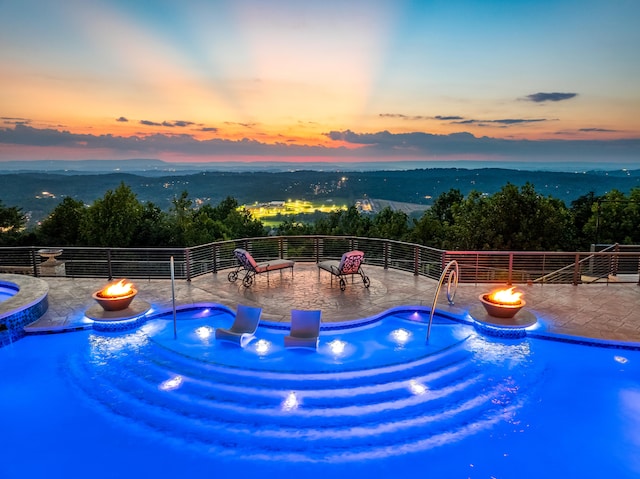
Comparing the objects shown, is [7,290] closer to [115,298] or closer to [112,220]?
[115,298]

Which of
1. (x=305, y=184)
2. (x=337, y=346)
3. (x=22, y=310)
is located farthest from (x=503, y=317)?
(x=305, y=184)

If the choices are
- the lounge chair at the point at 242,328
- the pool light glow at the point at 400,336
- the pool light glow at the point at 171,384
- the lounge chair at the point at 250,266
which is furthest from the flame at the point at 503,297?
the pool light glow at the point at 171,384

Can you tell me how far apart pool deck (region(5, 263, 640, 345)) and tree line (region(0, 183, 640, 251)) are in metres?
17.0

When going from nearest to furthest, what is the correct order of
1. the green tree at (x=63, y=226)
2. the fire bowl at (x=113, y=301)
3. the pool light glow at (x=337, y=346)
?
the pool light glow at (x=337, y=346), the fire bowl at (x=113, y=301), the green tree at (x=63, y=226)

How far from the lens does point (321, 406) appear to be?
19.5 feet

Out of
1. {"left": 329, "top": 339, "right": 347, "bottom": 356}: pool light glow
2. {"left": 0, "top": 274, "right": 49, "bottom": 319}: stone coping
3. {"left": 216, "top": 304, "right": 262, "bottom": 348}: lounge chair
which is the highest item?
{"left": 0, "top": 274, "right": 49, "bottom": 319}: stone coping

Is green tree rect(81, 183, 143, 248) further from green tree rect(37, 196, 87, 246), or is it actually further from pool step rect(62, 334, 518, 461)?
pool step rect(62, 334, 518, 461)

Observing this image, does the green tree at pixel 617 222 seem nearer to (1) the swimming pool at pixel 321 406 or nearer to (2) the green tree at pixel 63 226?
(1) the swimming pool at pixel 321 406

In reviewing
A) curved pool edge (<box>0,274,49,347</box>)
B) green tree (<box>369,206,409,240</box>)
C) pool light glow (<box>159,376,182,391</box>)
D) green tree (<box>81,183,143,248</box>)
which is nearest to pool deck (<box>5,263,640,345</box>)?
curved pool edge (<box>0,274,49,347</box>)

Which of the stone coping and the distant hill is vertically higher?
the distant hill

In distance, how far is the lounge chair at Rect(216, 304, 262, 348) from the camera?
25.3 feet

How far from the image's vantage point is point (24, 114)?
23.7 metres

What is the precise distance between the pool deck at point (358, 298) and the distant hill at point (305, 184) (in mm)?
39842

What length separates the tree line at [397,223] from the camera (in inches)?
1066
